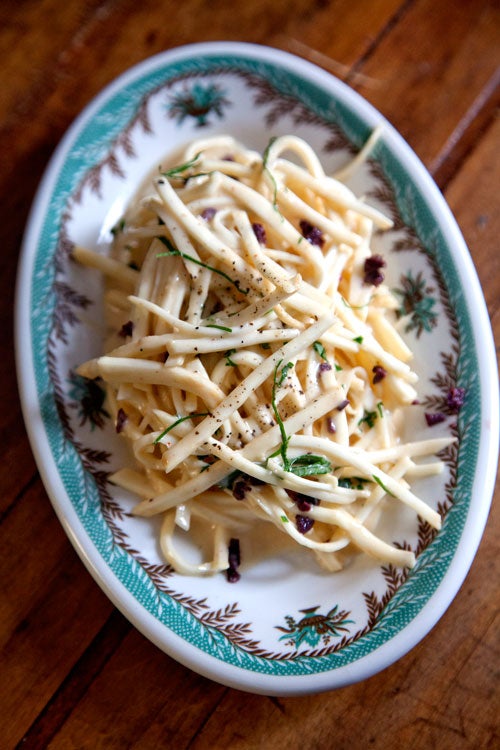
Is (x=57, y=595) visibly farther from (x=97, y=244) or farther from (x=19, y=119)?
(x=19, y=119)

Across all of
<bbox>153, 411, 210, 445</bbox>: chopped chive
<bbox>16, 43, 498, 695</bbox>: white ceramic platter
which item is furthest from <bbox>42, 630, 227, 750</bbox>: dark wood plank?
<bbox>153, 411, 210, 445</bbox>: chopped chive

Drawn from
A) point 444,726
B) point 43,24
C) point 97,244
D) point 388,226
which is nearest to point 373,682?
point 444,726

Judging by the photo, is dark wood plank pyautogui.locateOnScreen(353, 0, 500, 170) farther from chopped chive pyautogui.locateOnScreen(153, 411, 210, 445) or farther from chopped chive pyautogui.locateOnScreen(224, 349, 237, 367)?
chopped chive pyautogui.locateOnScreen(153, 411, 210, 445)

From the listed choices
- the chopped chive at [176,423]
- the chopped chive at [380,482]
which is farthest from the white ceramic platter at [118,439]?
the chopped chive at [176,423]

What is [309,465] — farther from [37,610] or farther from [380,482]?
[37,610]

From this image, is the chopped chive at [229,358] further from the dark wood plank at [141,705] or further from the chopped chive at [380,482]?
the dark wood plank at [141,705]

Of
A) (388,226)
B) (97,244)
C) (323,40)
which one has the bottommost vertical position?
(97,244)

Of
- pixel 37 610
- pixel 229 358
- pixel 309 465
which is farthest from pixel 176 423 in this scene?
pixel 37 610
